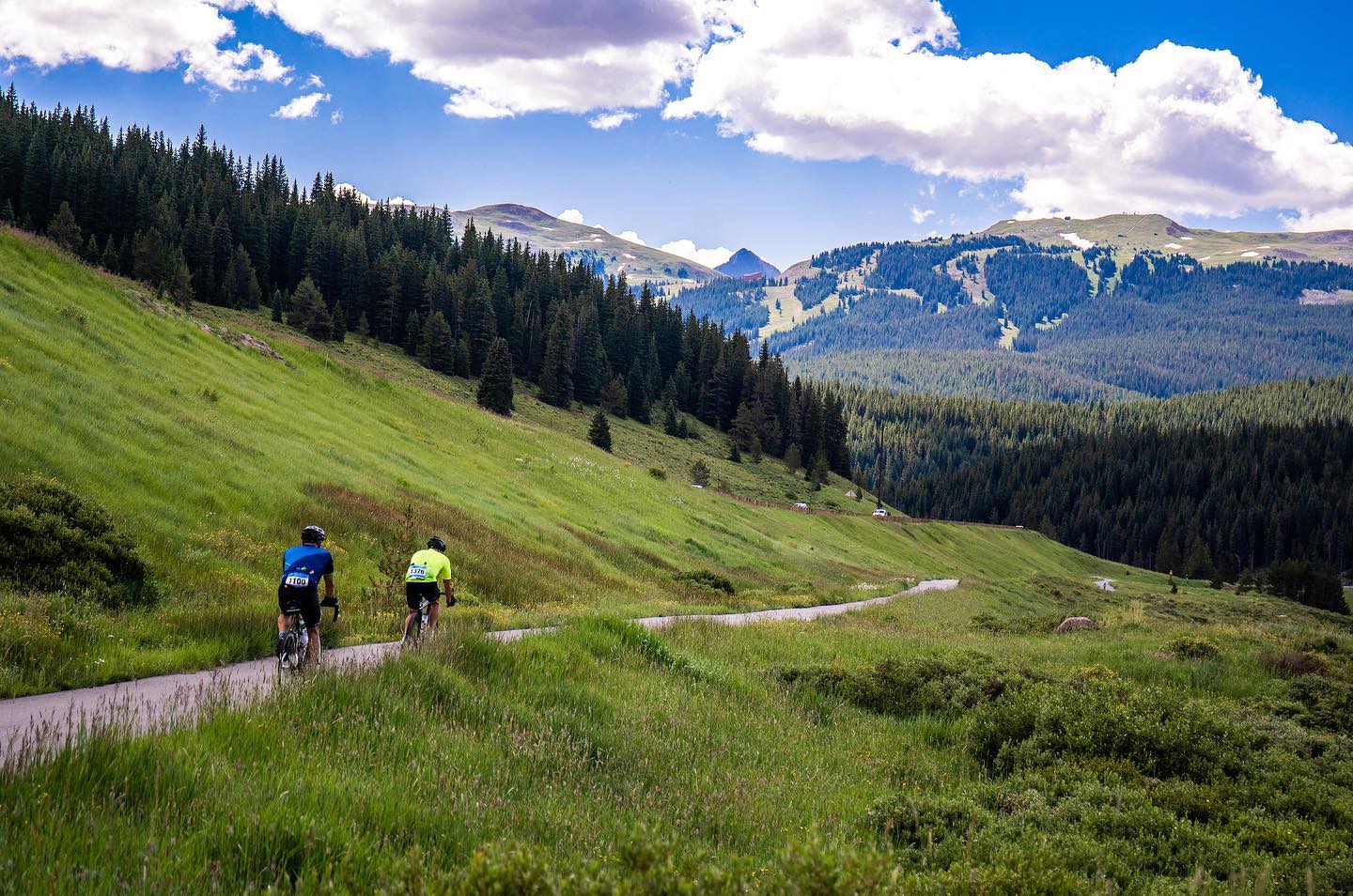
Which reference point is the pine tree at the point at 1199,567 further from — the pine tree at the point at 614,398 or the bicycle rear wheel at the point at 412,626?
the bicycle rear wheel at the point at 412,626

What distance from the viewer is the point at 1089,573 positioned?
357 feet

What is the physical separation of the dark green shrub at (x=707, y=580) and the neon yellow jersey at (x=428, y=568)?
2030cm

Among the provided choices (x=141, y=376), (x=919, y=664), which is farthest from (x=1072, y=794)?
(x=141, y=376)

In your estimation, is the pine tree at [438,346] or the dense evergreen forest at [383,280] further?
the pine tree at [438,346]

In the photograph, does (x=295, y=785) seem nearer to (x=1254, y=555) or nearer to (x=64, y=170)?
(x=64, y=170)

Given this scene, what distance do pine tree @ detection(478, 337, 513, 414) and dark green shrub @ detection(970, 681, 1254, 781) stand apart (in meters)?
77.0

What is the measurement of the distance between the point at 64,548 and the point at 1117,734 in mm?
16083

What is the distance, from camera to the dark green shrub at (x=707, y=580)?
32406 millimetres

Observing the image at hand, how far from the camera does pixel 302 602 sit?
1039 cm

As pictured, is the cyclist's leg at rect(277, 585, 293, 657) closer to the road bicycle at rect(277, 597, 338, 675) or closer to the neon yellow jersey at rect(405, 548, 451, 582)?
the road bicycle at rect(277, 597, 338, 675)

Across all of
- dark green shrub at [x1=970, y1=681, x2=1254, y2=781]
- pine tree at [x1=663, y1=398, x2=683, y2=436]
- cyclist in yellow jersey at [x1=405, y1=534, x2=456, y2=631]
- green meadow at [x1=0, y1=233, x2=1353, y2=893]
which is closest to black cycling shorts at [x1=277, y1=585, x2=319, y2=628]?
green meadow at [x1=0, y1=233, x2=1353, y2=893]

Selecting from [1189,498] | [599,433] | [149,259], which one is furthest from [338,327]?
[1189,498]

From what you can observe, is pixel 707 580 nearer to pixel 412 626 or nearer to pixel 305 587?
pixel 412 626

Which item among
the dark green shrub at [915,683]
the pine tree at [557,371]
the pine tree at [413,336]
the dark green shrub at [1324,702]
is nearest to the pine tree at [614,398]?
the pine tree at [557,371]
